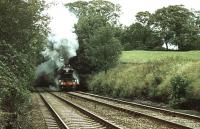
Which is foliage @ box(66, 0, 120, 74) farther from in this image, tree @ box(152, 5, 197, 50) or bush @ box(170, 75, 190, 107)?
bush @ box(170, 75, 190, 107)

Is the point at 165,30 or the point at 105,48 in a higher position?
the point at 165,30

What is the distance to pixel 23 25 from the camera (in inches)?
805

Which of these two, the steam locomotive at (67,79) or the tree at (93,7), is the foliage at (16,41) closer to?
the steam locomotive at (67,79)

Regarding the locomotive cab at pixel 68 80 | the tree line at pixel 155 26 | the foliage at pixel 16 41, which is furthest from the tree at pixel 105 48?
the tree line at pixel 155 26

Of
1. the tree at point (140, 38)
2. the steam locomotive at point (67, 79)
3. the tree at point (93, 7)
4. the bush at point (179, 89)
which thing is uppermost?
the tree at point (93, 7)

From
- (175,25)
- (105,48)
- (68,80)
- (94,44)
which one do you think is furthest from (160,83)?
(175,25)

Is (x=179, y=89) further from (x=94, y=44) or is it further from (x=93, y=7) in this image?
(x=93, y=7)

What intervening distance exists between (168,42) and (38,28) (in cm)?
7648

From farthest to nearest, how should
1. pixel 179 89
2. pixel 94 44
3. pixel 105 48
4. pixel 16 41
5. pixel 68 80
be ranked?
pixel 68 80
pixel 94 44
pixel 105 48
pixel 179 89
pixel 16 41

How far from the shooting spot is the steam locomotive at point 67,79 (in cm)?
5616

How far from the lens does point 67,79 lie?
5625cm

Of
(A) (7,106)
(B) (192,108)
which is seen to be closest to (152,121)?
(A) (7,106)

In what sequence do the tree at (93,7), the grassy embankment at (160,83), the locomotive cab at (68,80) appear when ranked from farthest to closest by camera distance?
the tree at (93,7) < the locomotive cab at (68,80) < the grassy embankment at (160,83)

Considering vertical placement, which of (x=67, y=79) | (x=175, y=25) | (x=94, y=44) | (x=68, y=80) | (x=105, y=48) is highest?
(x=175, y=25)
